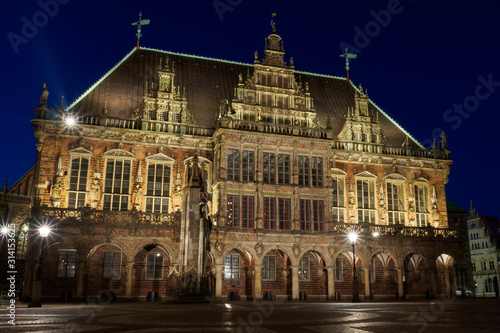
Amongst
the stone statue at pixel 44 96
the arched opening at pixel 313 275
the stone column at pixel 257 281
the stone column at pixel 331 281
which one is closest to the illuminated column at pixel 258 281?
the stone column at pixel 257 281

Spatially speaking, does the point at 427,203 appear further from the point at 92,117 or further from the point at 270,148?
the point at 92,117

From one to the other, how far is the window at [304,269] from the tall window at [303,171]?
6414mm

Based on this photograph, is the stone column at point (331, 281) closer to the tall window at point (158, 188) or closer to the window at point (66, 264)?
the tall window at point (158, 188)

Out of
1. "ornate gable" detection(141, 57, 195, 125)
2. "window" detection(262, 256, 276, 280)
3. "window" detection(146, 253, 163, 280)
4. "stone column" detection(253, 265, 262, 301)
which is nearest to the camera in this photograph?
"stone column" detection(253, 265, 262, 301)

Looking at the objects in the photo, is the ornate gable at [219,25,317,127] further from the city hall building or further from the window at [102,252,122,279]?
the window at [102,252,122,279]

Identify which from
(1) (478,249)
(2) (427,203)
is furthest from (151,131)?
(1) (478,249)

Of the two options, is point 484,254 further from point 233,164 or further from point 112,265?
point 112,265

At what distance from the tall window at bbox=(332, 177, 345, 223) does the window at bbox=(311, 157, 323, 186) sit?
2.49 metres

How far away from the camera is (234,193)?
1330 inches

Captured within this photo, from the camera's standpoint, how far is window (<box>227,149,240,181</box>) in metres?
34.1

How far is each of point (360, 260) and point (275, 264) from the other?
7259 mm

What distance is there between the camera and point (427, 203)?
40906mm

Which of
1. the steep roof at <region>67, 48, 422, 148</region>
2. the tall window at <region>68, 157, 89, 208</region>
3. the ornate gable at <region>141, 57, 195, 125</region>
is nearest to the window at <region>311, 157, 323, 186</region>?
the steep roof at <region>67, 48, 422, 148</region>

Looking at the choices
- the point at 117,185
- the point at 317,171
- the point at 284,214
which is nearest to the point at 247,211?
the point at 284,214
